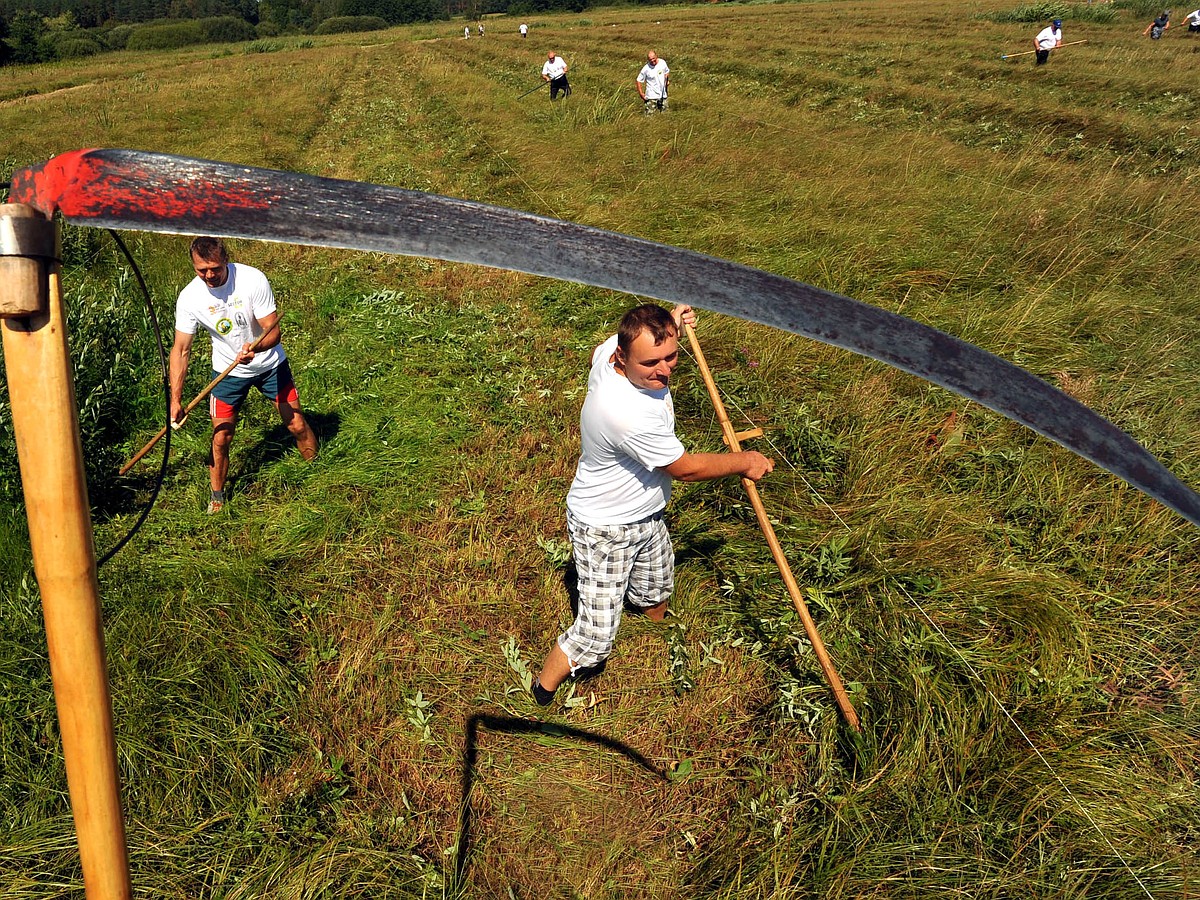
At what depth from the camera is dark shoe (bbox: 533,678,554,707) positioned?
333 centimetres

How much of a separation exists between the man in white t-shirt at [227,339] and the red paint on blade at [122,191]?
11.9 ft

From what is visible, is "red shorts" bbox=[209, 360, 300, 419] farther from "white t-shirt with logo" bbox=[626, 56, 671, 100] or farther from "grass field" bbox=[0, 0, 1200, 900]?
"white t-shirt with logo" bbox=[626, 56, 671, 100]

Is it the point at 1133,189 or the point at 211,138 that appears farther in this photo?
the point at 211,138

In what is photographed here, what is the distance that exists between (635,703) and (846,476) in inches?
75.1

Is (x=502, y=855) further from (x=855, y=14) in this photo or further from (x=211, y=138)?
(x=855, y=14)

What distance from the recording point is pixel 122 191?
833 mm

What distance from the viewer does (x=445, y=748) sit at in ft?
10.5

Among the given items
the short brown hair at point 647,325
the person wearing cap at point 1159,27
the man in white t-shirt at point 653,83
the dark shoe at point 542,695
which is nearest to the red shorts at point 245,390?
the dark shoe at point 542,695

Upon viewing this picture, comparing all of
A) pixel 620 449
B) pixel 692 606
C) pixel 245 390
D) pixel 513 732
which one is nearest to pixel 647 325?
pixel 620 449

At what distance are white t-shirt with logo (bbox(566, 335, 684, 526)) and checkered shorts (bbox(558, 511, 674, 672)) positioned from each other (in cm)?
6

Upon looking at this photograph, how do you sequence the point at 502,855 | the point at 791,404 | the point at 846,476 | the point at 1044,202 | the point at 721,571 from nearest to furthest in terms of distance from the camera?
the point at 502,855
the point at 721,571
the point at 846,476
the point at 791,404
the point at 1044,202

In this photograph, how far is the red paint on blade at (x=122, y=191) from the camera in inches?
32.7

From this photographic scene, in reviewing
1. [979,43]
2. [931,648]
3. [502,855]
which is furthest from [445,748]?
[979,43]

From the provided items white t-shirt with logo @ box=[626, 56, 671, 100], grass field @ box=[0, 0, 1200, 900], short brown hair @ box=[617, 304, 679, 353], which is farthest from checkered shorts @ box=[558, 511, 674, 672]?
white t-shirt with logo @ box=[626, 56, 671, 100]
